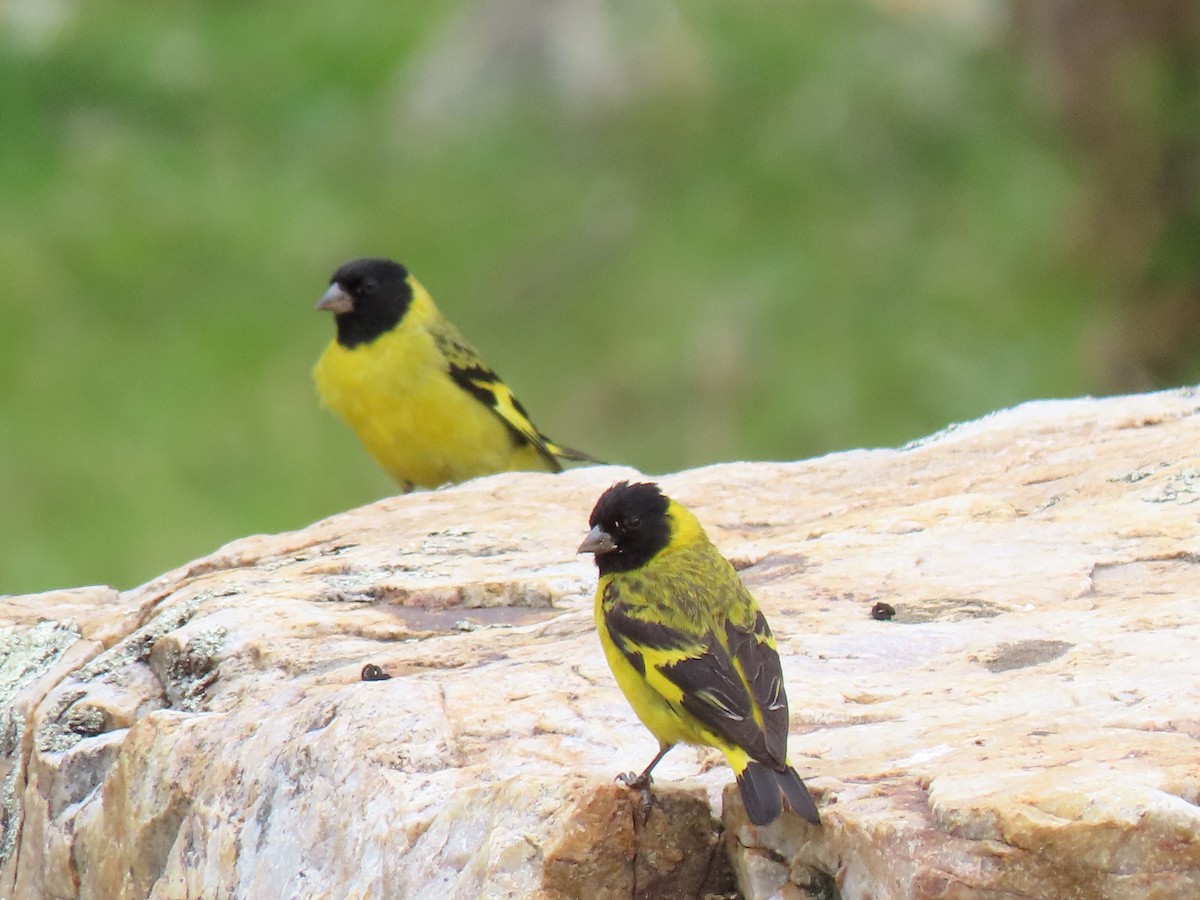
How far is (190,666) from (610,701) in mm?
984

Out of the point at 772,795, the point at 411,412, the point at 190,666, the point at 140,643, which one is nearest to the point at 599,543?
the point at 190,666

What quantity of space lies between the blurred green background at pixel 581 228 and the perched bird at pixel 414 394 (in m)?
1.96

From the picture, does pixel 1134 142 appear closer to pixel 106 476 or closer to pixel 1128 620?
pixel 106 476

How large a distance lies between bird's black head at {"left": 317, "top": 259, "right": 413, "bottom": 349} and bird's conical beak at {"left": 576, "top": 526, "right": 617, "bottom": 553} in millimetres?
3305

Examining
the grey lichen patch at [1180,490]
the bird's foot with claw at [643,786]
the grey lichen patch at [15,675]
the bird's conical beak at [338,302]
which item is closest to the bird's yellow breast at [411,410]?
the bird's conical beak at [338,302]

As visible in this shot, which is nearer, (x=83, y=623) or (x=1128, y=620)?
(x=1128, y=620)

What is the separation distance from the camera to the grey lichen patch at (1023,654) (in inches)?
161

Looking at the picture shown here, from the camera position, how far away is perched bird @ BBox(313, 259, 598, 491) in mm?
7660

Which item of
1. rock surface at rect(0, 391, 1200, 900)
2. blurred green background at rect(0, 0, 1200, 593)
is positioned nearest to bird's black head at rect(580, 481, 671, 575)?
rock surface at rect(0, 391, 1200, 900)

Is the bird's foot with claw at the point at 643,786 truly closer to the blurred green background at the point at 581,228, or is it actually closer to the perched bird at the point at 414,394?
the perched bird at the point at 414,394

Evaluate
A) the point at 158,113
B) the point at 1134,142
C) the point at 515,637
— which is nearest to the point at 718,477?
the point at 515,637

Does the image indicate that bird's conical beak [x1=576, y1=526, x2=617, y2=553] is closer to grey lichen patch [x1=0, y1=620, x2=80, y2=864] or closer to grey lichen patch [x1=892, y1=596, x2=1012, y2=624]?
grey lichen patch [x1=892, y1=596, x2=1012, y2=624]

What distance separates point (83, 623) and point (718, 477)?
176 cm

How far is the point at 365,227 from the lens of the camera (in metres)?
11.9
